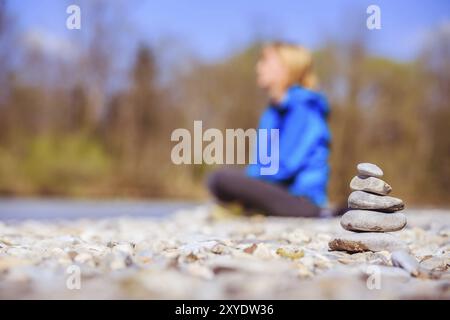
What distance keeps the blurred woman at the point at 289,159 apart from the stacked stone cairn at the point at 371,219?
2562mm

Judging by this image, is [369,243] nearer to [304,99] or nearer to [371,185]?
[371,185]

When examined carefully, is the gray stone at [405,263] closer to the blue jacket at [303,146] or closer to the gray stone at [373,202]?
the gray stone at [373,202]

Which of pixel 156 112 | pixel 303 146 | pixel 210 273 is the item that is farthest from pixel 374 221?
pixel 156 112

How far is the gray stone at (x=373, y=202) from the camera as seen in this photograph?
7.88 feet

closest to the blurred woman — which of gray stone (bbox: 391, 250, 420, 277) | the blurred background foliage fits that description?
gray stone (bbox: 391, 250, 420, 277)

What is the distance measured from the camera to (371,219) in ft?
7.80

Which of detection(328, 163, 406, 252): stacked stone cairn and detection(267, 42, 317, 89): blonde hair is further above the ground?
detection(267, 42, 317, 89): blonde hair

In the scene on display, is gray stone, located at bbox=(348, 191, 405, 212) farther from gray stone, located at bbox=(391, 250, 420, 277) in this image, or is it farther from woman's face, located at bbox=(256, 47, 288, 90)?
woman's face, located at bbox=(256, 47, 288, 90)

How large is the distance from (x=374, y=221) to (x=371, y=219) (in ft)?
0.05

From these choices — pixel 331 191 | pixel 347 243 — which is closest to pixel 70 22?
pixel 347 243

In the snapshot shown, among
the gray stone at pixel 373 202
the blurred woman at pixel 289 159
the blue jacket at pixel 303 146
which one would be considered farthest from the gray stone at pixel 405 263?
the blue jacket at pixel 303 146

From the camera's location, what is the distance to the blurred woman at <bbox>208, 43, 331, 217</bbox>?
5133 mm

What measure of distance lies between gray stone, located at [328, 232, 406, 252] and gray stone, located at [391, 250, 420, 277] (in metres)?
0.28

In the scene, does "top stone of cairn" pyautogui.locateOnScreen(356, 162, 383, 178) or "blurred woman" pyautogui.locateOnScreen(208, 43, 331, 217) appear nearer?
"top stone of cairn" pyautogui.locateOnScreen(356, 162, 383, 178)
